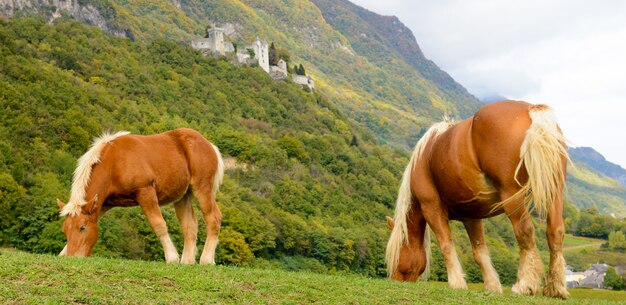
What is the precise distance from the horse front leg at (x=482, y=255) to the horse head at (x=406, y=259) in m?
0.90

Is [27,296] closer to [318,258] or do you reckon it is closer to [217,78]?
[318,258]

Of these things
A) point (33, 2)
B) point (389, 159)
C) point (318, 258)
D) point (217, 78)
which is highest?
point (33, 2)

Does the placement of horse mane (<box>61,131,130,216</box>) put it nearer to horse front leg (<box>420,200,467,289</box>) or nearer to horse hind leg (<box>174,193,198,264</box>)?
horse hind leg (<box>174,193,198,264</box>)

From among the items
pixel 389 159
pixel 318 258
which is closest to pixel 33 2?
pixel 389 159

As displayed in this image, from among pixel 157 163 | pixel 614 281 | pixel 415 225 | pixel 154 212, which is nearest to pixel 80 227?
pixel 154 212

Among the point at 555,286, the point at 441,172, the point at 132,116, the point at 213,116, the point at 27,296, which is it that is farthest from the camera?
the point at 213,116

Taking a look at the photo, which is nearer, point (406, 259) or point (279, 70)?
point (406, 259)

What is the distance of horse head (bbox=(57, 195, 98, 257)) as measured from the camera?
31.3 ft

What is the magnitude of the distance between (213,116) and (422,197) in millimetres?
120767

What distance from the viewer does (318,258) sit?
275 ft

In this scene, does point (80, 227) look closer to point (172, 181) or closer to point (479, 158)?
point (172, 181)

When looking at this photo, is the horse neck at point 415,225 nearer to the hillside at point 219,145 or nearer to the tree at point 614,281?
the hillside at point 219,145

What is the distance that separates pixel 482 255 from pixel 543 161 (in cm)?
269

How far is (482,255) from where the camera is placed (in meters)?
10.4
